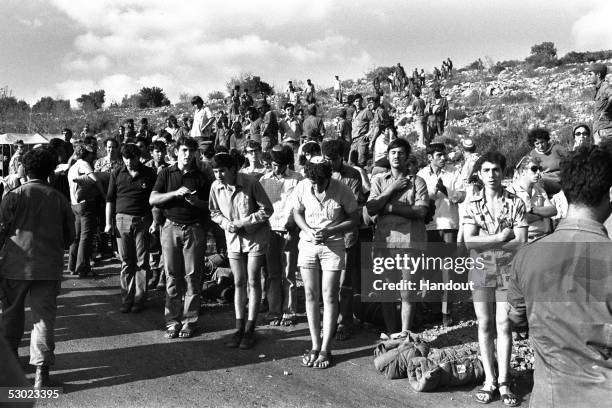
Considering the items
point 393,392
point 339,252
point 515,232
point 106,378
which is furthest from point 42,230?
point 515,232

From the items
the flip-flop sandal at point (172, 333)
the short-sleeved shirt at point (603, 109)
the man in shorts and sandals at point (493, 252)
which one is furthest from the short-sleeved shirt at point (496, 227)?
the short-sleeved shirt at point (603, 109)

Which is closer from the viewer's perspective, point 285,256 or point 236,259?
point 236,259

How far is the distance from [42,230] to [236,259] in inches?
80.9

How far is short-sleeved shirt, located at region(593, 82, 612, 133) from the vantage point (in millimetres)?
8734

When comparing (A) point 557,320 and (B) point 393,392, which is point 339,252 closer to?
(B) point 393,392

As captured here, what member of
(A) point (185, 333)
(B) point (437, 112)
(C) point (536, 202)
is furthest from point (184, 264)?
(B) point (437, 112)

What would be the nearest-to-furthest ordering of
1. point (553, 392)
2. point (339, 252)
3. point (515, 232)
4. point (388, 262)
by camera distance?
point (553, 392)
point (515, 232)
point (339, 252)
point (388, 262)

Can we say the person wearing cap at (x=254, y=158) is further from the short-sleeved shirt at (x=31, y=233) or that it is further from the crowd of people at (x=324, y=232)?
the short-sleeved shirt at (x=31, y=233)

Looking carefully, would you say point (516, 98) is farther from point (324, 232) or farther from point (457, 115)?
point (324, 232)

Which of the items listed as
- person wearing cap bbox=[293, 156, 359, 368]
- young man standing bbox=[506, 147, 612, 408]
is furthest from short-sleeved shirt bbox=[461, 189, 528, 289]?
young man standing bbox=[506, 147, 612, 408]

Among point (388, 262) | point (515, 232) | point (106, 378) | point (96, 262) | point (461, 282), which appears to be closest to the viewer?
point (515, 232)

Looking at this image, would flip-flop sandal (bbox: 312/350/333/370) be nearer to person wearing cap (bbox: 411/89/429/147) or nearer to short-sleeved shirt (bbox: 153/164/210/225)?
short-sleeved shirt (bbox: 153/164/210/225)

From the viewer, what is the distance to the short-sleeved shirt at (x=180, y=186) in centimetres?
673

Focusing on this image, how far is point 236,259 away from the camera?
652cm
